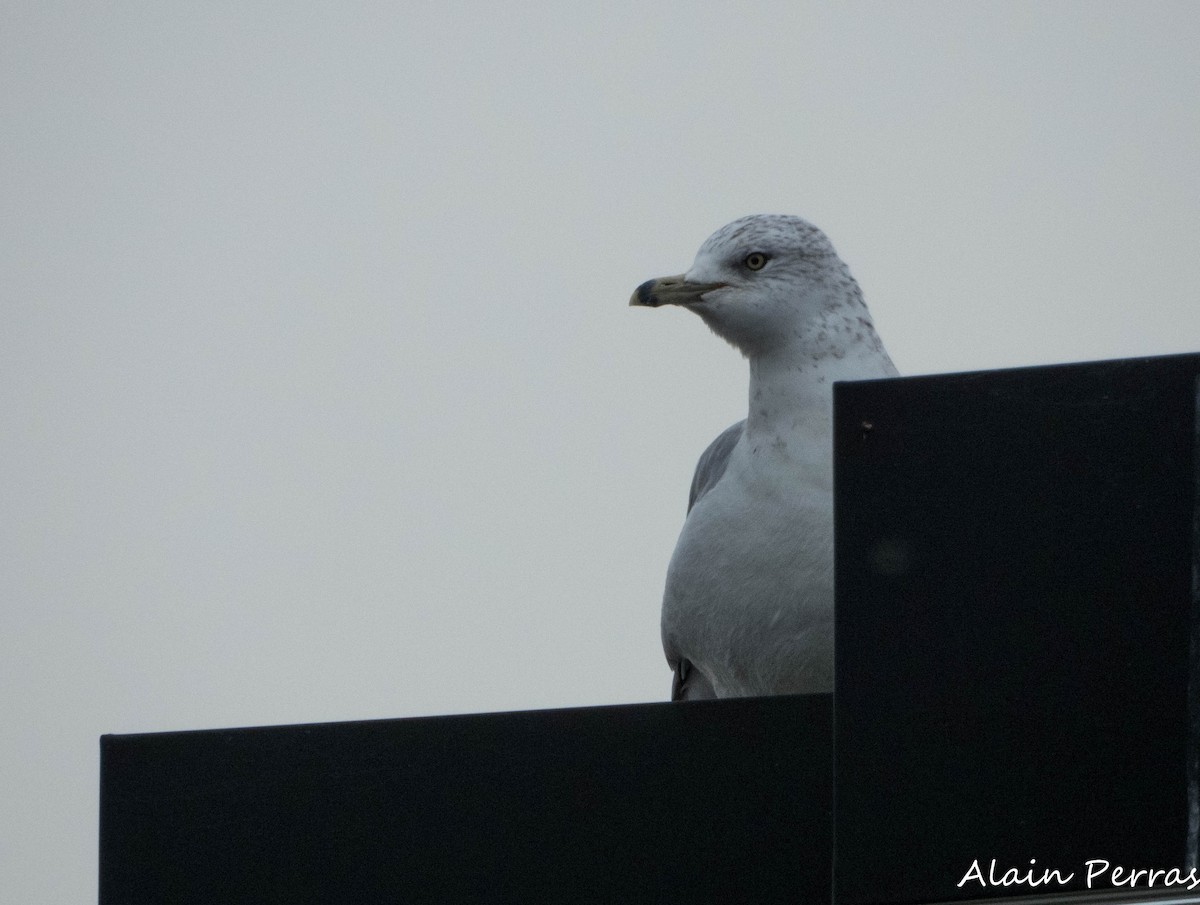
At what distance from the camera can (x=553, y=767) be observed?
8.66ft

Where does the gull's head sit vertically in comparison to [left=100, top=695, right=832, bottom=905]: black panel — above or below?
above

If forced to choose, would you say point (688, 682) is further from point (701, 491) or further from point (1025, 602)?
point (1025, 602)

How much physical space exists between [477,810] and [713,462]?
1.92m

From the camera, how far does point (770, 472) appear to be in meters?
3.82

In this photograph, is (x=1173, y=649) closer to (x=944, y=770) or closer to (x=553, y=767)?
(x=944, y=770)

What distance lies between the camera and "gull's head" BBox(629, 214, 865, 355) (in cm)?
403

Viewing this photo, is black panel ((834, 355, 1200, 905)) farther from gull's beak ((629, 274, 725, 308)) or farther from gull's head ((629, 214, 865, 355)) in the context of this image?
gull's beak ((629, 274, 725, 308))

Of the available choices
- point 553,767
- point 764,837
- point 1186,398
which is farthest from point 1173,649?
point 553,767

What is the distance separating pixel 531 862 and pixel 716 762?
33cm

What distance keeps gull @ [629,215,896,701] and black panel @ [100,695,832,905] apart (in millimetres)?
927
